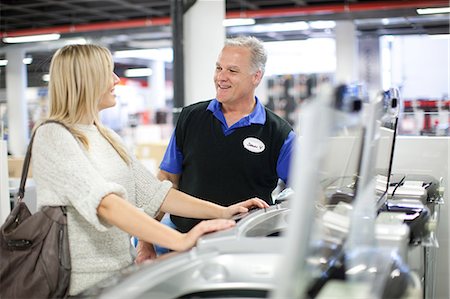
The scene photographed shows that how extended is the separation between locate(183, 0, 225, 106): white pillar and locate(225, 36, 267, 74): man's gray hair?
349cm

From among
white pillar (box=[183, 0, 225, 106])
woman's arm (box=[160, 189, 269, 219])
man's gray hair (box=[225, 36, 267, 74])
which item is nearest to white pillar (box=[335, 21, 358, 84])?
white pillar (box=[183, 0, 225, 106])

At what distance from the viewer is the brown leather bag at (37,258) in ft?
4.89

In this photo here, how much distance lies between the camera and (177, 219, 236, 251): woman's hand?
142cm

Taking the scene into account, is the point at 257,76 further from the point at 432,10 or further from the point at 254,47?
the point at 432,10

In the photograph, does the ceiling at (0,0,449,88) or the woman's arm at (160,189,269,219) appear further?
the ceiling at (0,0,449,88)

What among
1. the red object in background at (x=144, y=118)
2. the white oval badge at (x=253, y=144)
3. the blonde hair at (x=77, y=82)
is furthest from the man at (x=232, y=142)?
the red object in background at (x=144, y=118)

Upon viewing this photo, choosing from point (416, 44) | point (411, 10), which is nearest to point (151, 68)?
point (416, 44)

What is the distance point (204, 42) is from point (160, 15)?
740 cm

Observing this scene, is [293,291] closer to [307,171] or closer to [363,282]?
[307,171]

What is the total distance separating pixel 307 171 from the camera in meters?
0.90

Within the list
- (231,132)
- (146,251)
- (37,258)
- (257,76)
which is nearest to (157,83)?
(257,76)

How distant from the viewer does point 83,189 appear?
1471 millimetres

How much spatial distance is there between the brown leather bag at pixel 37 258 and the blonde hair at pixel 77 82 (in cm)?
22

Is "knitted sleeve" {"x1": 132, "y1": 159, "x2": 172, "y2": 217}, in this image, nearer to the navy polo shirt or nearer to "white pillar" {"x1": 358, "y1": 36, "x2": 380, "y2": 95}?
the navy polo shirt
